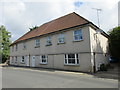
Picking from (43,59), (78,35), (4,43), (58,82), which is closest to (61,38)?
(78,35)

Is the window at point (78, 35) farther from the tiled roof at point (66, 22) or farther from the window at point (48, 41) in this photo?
the window at point (48, 41)

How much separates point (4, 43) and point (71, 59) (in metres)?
34.4

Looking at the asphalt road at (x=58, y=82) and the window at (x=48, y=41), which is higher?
the window at (x=48, y=41)

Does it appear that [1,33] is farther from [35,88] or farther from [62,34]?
[35,88]

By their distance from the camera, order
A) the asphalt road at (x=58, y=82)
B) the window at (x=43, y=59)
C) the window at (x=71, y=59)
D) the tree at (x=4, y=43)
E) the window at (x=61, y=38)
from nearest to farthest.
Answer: the asphalt road at (x=58, y=82) < the window at (x=71, y=59) < the window at (x=61, y=38) < the window at (x=43, y=59) < the tree at (x=4, y=43)

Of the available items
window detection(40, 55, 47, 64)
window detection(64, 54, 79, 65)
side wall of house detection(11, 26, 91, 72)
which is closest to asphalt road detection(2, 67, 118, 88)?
side wall of house detection(11, 26, 91, 72)

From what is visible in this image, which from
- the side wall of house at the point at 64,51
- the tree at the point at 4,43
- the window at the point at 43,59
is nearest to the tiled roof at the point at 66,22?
the side wall of house at the point at 64,51

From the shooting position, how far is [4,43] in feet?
137

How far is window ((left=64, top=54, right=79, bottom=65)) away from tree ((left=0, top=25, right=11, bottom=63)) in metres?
30.0

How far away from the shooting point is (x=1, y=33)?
41.8 m

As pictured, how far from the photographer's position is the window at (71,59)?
14.6 m

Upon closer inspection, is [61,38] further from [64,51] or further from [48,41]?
[48,41]

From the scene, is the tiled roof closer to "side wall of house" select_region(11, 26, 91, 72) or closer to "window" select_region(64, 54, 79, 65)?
"side wall of house" select_region(11, 26, 91, 72)

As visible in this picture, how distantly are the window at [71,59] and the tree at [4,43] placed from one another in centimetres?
2996
